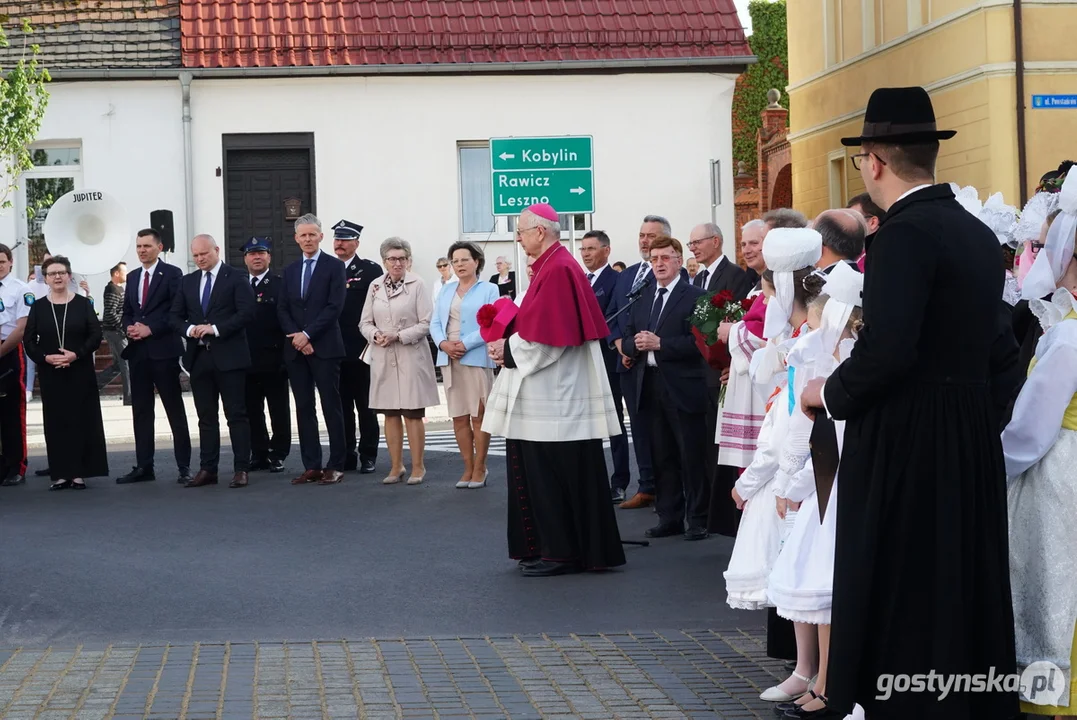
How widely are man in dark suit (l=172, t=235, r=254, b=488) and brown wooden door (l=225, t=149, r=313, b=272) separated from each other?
492 inches

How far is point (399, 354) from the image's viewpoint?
551 inches

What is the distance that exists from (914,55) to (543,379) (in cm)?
1974

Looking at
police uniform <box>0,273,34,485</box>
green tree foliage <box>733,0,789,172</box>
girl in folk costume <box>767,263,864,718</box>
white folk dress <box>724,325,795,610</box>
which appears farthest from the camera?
green tree foliage <box>733,0,789,172</box>

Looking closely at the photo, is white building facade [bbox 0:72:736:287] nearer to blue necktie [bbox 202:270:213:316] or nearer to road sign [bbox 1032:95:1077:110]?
road sign [bbox 1032:95:1077:110]

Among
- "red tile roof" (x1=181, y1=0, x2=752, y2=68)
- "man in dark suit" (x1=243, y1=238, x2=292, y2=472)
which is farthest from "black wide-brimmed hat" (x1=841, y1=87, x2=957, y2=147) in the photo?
"red tile roof" (x1=181, y1=0, x2=752, y2=68)

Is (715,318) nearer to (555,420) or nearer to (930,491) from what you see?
(555,420)

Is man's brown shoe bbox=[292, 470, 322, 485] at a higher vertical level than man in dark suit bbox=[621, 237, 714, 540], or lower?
lower

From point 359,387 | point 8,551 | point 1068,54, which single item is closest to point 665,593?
point 8,551

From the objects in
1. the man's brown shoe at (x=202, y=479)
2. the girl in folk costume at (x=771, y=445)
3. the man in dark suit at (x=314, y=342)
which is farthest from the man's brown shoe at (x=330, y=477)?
the girl in folk costume at (x=771, y=445)

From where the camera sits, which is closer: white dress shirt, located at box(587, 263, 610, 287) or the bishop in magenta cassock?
the bishop in magenta cassock

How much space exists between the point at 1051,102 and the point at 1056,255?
20197 mm

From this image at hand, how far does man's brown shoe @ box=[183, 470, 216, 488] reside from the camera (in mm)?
14125

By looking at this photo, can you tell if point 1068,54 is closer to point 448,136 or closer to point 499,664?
point 448,136

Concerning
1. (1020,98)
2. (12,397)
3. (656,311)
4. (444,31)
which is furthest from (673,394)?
(444,31)
